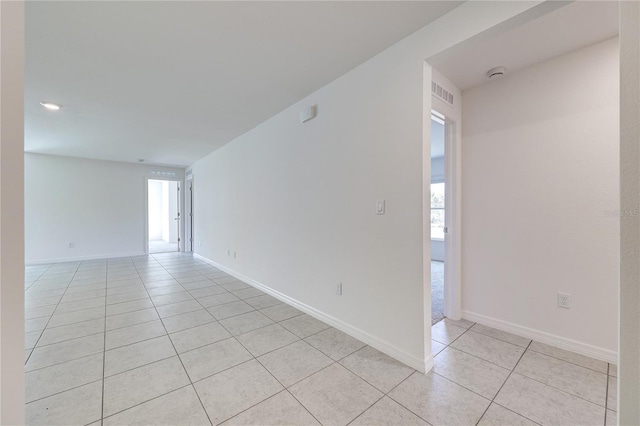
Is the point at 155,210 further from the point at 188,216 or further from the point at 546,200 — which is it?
the point at 546,200

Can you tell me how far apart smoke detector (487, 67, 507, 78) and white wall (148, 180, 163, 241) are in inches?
465

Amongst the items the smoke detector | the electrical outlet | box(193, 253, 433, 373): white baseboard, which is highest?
the smoke detector

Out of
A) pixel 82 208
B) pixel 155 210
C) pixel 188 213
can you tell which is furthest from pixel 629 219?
pixel 155 210

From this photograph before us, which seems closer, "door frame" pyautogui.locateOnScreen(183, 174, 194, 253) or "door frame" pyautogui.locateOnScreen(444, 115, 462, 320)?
"door frame" pyautogui.locateOnScreen(444, 115, 462, 320)

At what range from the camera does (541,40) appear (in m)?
1.90

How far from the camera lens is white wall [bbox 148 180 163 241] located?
1070 cm

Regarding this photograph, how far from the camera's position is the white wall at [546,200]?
193 cm

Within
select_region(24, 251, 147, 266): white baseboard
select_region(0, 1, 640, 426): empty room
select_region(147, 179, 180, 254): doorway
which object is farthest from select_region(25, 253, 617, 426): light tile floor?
select_region(147, 179, 180, 254): doorway

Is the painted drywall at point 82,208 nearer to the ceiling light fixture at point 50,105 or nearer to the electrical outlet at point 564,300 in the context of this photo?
the ceiling light fixture at point 50,105

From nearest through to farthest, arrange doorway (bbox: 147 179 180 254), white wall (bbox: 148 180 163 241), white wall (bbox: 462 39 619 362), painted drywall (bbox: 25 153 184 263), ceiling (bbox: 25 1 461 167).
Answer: ceiling (bbox: 25 1 461 167) → white wall (bbox: 462 39 619 362) → painted drywall (bbox: 25 153 184 263) → doorway (bbox: 147 179 180 254) → white wall (bbox: 148 180 163 241)

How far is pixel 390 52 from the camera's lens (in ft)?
6.59

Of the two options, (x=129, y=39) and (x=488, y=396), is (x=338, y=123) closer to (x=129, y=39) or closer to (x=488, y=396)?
(x=129, y=39)

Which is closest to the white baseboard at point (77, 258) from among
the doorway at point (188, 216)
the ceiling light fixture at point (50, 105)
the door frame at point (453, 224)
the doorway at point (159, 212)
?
the doorway at point (188, 216)

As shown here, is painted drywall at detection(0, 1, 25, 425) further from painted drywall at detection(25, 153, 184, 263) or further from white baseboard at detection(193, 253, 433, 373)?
painted drywall at detection(25, 153, 184, 263)
